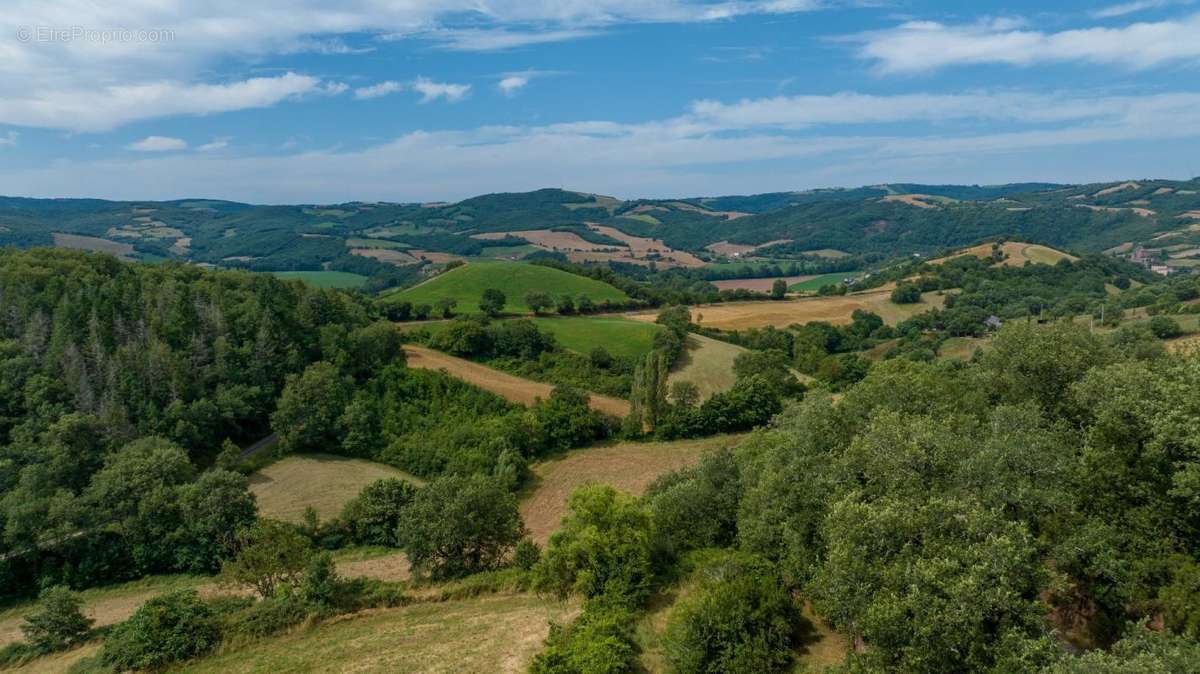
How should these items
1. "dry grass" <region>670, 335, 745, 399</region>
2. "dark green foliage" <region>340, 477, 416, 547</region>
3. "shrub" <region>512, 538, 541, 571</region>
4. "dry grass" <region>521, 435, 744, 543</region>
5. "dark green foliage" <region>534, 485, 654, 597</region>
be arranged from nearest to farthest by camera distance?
"dark green foliage" <region>534, 485, 654, 597</region>, "shrub" <region>512, 538, 541, 571</region>, "dark green foliage" <region>340, 477, 416, 547</region>, "dry grass" <region>521, 435, 744, 543</region>, "dry grass" <region>670, 335, 745, 399</region>

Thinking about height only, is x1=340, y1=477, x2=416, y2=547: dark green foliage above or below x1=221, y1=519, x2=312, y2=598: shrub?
below

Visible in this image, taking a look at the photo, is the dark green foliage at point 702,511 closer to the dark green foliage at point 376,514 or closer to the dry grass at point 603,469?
the dry grass at point 603,469

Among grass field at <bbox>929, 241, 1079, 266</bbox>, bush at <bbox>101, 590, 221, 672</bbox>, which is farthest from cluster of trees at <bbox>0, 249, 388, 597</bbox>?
grass field at <bbox>929, 241, 1079, 266</bbox>

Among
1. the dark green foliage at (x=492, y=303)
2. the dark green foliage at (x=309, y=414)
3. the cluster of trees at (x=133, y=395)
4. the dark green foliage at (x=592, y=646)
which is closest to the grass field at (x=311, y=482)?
the dark green foliage at (x=309, y=414)

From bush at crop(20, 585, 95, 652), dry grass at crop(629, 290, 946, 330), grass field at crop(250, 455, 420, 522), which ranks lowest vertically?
grass field at crop(250, 455, 420, 522)

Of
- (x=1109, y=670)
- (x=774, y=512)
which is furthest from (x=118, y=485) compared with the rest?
(x=1109, y=670)

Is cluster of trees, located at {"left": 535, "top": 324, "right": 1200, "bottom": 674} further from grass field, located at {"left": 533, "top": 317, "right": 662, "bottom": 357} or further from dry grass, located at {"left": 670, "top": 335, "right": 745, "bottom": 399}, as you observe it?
grass field, located at {"left": 533, "top": 317, "right": 662, "bottom": 357}

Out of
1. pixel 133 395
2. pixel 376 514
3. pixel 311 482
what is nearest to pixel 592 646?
pixel 376 514

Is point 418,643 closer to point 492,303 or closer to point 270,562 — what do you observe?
point 270,562
